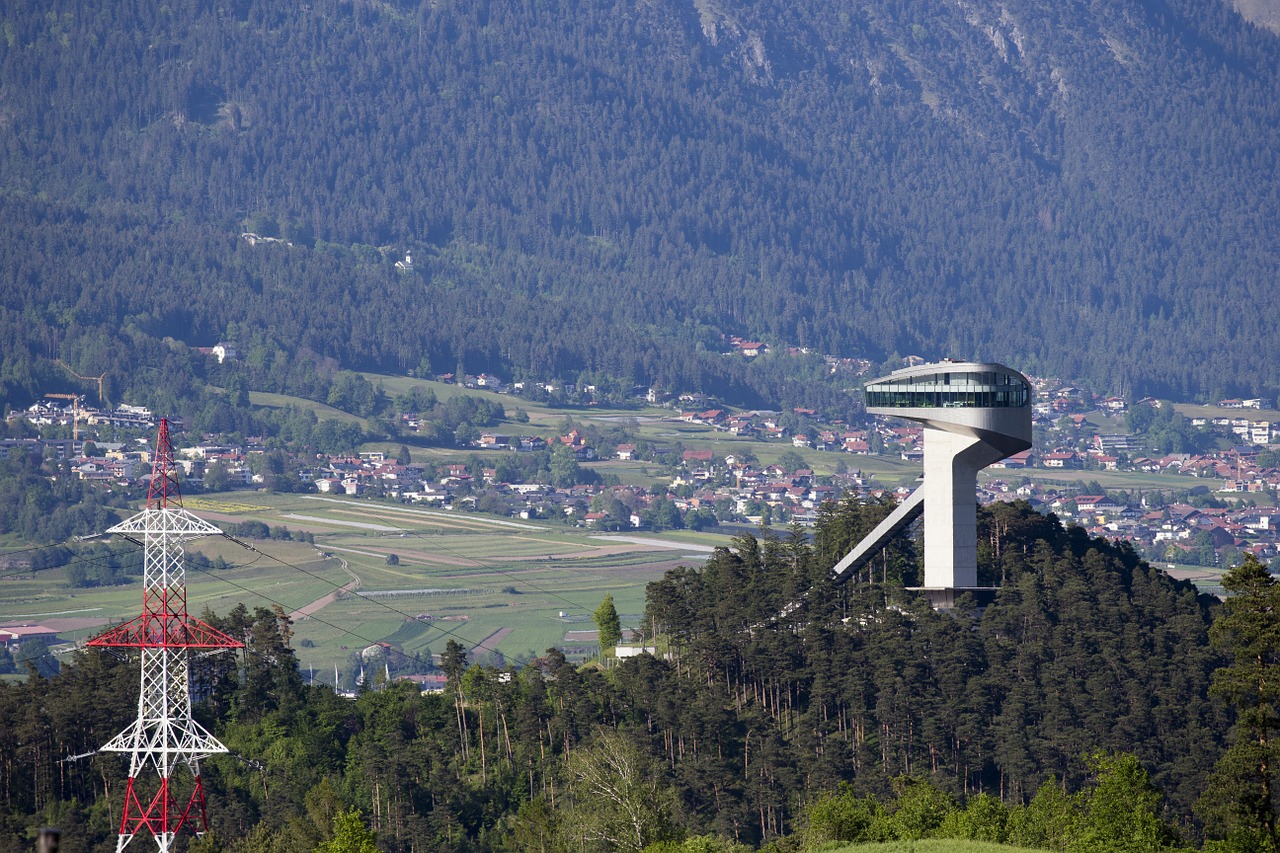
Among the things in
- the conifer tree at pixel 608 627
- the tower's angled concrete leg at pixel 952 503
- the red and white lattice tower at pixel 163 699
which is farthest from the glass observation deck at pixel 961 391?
the red and white lattice tower at pixel 163 699

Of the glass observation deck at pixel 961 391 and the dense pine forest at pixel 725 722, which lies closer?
the dense pine forest at pixel 725 722

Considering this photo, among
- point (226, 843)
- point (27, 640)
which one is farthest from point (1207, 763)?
point (27, 640)

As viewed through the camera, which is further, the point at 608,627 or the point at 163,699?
the point at 608,627

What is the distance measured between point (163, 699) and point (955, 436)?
154ft

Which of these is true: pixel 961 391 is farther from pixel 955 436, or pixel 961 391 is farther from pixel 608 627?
pixel 608 627

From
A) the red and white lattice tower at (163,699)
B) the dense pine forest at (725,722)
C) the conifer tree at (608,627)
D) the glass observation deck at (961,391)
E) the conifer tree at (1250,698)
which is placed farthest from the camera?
the conifer tree at (608,627)

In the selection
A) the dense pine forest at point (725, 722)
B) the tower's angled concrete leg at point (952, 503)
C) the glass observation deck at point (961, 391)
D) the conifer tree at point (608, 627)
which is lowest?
the dense pine forest at point (725, 722)

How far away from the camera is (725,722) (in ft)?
351

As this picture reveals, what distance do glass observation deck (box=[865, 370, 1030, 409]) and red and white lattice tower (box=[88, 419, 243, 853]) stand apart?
3985cm

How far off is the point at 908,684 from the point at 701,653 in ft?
40.0

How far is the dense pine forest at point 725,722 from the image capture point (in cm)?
9875

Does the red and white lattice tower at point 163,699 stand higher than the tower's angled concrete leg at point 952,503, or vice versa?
the tower's angled concrete leg at point 952,503

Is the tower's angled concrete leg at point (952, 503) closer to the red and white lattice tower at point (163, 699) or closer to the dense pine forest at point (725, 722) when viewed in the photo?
the dense pine forest at point (725, 722)

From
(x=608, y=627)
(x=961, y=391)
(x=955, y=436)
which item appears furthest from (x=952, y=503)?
(x=608, y=627)
